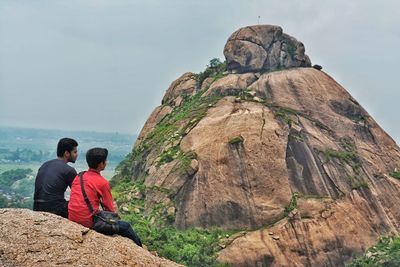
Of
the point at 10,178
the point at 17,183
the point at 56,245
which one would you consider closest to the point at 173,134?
the point at 56,245

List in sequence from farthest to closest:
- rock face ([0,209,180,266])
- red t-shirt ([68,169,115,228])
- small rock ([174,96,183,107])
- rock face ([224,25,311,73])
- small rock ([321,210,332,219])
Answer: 1. small rock ([174,96,183,107])
2. rock face ([224,25,311,73])
3. small rock ([321,210,332,219])
4. red t-shirt ([68,169,115,228])
5. rock face ([0,209,180,266])

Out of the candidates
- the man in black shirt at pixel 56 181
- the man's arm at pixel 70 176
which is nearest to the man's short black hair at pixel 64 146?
the man in black shirt at pixel 56 181

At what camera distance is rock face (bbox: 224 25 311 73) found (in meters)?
36.0

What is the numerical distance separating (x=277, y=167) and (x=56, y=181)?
21.6 meters

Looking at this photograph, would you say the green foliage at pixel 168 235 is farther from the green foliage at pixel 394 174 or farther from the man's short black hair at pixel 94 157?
the man's short black hair at pixel 94 157

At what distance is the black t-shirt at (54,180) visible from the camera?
325 inches

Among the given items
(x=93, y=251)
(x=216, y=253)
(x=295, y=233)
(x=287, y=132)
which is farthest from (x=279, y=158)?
(x=93, y=251)

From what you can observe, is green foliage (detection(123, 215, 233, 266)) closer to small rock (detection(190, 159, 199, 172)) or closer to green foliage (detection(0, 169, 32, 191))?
small rock (detection(190, 159, 199, 172))

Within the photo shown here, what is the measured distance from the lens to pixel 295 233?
26766mm

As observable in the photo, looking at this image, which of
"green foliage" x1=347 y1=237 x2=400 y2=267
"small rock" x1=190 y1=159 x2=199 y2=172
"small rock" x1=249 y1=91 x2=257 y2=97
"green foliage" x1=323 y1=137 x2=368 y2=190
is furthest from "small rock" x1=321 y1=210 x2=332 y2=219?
"small rock" x1=249 y1=91 x2=257 y2=97

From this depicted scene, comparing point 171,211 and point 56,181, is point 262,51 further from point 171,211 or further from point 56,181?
point 56,181

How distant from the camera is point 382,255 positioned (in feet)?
87.2

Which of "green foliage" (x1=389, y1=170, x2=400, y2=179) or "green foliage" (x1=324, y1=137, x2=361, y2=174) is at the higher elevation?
"green foliage" (x1=324, y1=137, x2=361, y2=174)

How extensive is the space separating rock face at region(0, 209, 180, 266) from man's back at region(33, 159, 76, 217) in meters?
0.38
